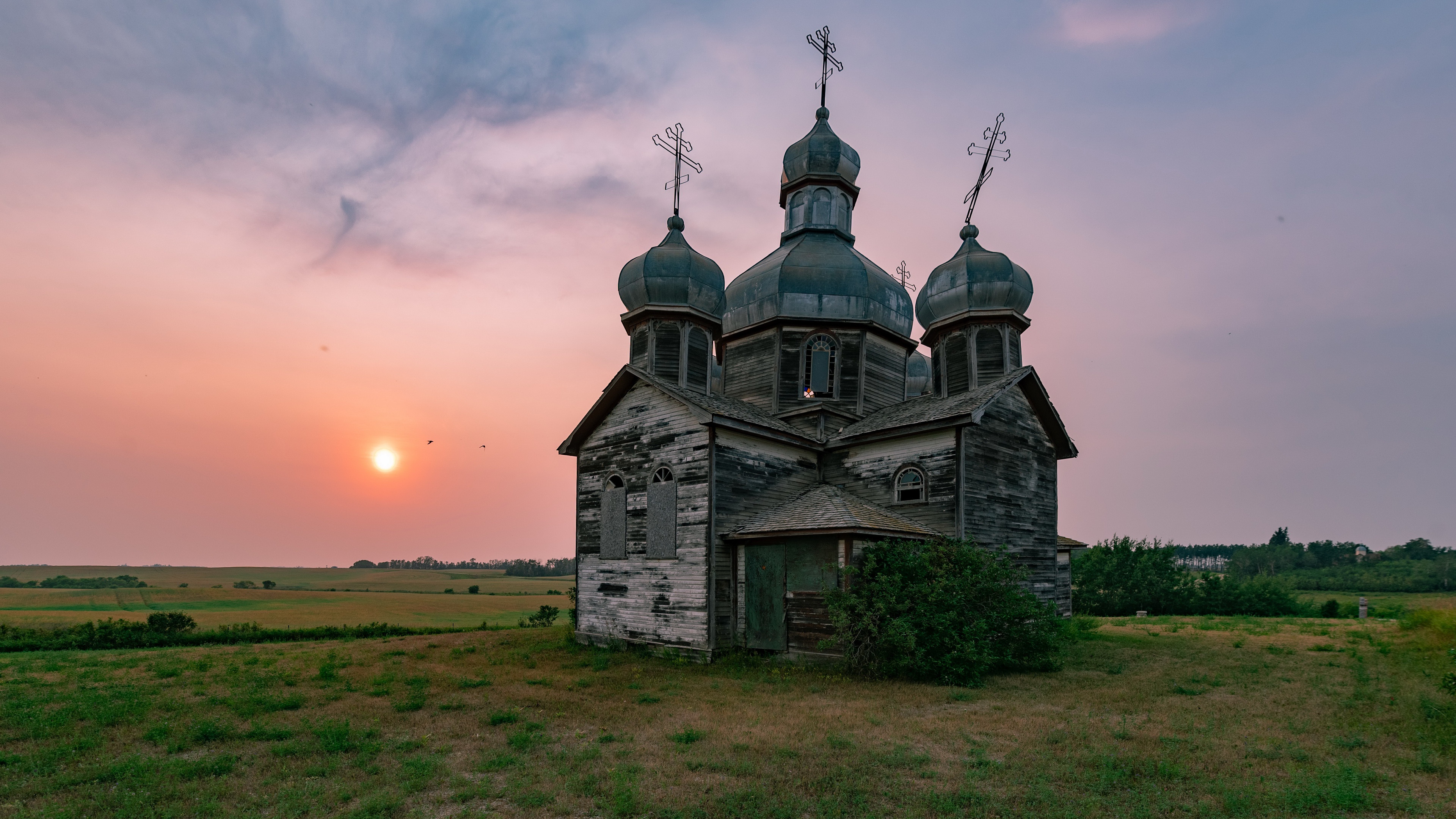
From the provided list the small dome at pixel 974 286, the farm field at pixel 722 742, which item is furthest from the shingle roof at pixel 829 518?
the small dome at pixel 974 286

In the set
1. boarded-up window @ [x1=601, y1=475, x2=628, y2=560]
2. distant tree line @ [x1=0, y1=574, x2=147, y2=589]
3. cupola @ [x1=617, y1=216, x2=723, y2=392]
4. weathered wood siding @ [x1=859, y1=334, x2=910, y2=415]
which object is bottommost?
distant tree line @ [x1=0, y1=574, x2=147, y2=589]

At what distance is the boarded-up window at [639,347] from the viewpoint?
77.9 ft

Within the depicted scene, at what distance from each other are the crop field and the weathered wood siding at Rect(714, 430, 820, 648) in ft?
58.4

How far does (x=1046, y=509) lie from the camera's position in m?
20.8

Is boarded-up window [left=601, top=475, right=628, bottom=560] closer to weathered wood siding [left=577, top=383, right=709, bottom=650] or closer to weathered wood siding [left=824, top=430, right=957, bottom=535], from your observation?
weathered wood siding [left=577, top=383, right=709, bottom=650]

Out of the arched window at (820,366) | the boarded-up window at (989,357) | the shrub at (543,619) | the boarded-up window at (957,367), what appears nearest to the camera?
the arched window at (820,366)

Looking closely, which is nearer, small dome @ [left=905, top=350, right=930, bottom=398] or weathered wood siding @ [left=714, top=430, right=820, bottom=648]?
weathered wood siding @ [left=714, top=430, right=820, bottom=648]

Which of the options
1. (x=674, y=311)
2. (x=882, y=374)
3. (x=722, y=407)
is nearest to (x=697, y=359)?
(x=674, y=311)

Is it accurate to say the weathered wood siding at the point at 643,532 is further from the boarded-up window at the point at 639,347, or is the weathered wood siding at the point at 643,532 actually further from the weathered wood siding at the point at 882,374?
the weathered wood siding at the point at 882,374

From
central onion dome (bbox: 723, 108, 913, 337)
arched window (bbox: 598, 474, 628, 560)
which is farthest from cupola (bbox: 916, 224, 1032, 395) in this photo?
arched window (bbox: 598, 474, 628, 560)

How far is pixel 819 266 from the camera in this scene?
2255cm

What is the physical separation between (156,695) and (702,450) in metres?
11.5

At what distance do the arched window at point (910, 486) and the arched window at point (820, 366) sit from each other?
4040mm

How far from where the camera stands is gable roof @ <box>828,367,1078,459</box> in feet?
58.2
